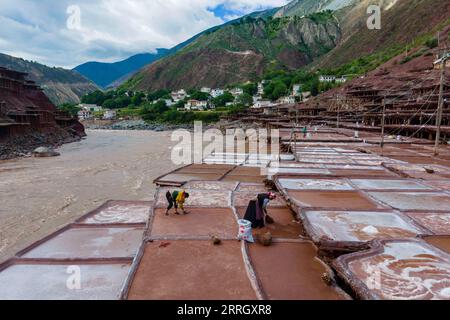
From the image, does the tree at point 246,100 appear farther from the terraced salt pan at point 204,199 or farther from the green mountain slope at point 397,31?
the terraced salt pan at point 204,199

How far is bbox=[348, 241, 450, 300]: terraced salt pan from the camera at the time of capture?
4.36 m

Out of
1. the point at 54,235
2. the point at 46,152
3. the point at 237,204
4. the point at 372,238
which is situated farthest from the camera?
the point at 46,152

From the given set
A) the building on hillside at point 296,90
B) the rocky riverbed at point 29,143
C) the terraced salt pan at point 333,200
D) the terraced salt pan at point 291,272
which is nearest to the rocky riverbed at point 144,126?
the rocky riverbed at point 29,143

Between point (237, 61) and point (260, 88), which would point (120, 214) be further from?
point (237, 61)

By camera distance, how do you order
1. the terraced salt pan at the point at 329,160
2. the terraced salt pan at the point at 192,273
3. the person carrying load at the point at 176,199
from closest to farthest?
1. the terraced salt pan at the point at 192,273
2. the person carrying load at the point at 176,199
3. the terraced salt pan at the point at 329,160

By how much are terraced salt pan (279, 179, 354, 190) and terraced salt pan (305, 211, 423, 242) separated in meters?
2.46

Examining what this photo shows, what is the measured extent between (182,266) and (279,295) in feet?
5.77

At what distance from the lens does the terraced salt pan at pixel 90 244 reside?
7.18 metres

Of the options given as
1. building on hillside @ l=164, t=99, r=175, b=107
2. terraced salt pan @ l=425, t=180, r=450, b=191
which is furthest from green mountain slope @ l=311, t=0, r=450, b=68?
terraced salt pan @ l=425, t=180, r=450, b=191

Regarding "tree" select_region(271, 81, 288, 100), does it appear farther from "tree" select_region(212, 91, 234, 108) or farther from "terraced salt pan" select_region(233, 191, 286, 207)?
"terraced salt pan" select_region(233, 191, 286, 207)

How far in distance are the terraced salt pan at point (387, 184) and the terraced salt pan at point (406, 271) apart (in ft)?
15.3

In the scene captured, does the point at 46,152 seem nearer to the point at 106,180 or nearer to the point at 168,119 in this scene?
A: the point at 106,180
